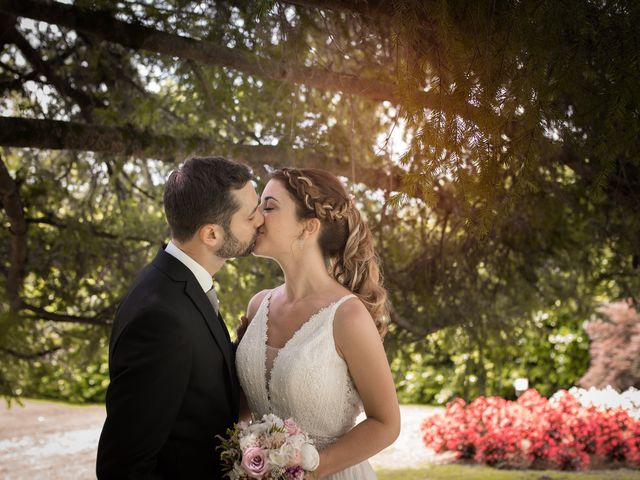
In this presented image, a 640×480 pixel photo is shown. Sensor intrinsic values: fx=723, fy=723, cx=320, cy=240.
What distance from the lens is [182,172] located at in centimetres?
270

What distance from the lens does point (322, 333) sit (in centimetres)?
292

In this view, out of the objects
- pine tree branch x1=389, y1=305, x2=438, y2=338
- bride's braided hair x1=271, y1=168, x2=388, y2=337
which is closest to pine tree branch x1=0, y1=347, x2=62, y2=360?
pine tree branch x1=389, y1=305, x2=438, y2=338

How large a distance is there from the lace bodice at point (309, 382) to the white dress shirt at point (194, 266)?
49cm

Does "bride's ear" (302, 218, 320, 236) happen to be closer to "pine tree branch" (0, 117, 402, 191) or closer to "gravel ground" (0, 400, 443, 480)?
"pine tree branch" (0, 117, 402, 191)

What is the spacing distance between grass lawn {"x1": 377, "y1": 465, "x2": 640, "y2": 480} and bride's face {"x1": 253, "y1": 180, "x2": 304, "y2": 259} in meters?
5.17

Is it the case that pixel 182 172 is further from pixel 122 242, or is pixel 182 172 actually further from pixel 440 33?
pixel 122 242

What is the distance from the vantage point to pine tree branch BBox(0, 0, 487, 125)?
13.3ft

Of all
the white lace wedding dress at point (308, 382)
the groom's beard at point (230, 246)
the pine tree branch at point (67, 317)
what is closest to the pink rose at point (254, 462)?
the white lace wedding dress at point (308, 382)

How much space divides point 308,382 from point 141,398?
821mm

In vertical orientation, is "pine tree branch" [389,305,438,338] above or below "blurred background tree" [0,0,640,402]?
below

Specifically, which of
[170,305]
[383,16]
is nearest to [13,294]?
[170,305]

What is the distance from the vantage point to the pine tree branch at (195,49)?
4.05m

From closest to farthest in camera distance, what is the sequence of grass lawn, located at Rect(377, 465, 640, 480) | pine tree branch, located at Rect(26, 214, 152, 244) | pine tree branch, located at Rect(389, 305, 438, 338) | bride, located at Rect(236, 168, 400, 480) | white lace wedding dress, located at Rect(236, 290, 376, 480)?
bride, located at Rect(236, 168, 400, 480) → white lace wedding dress, located at Rect(236, 290, 376, 480) → pine tree branch, located at Rect(26, 214, 152, 244) → pine tree branch, located at Rect(389, 305, 438, 338) → grass lawn, located at Rect(377, 465, 640, 480)

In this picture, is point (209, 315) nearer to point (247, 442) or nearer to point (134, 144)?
point (247, 442)
